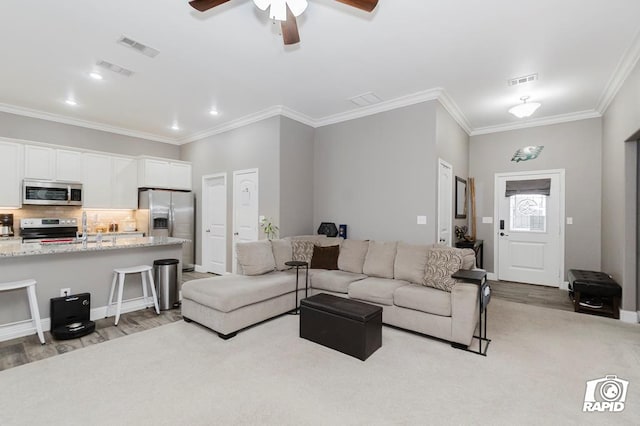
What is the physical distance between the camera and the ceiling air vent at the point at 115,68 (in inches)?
144

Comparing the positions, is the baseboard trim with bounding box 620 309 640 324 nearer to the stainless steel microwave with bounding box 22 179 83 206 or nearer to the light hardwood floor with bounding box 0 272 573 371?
the light hardwood floor with bounding box 0 272 573 371

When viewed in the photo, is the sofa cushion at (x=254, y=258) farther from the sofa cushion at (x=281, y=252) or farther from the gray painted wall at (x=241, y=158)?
the gray painted wall at (x=241, y=158)

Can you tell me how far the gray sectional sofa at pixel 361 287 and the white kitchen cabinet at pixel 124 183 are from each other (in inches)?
145

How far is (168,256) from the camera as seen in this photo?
4457mm

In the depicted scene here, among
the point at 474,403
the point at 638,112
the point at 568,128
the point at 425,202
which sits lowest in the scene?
the point at 474,403

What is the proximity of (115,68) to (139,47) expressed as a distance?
2.49ft

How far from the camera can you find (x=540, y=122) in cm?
559

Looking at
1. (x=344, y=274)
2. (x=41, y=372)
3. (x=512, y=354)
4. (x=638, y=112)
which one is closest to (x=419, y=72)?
(x=638, y=112)

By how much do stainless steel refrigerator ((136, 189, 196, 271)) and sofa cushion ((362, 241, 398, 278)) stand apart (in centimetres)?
414

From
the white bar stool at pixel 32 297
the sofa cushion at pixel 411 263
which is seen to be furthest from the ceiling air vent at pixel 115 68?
the sofa cushion at pixel 411 263

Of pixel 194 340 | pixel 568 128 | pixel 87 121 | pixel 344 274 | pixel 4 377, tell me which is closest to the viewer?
pixel 4 377

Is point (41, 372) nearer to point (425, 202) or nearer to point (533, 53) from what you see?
point (425, 202)

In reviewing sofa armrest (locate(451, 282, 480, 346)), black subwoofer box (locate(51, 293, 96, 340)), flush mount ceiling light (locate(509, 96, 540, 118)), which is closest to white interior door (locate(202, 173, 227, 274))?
black subwoofer box (locate(51, 293, 96, 340))

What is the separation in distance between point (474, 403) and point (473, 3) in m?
3.23
